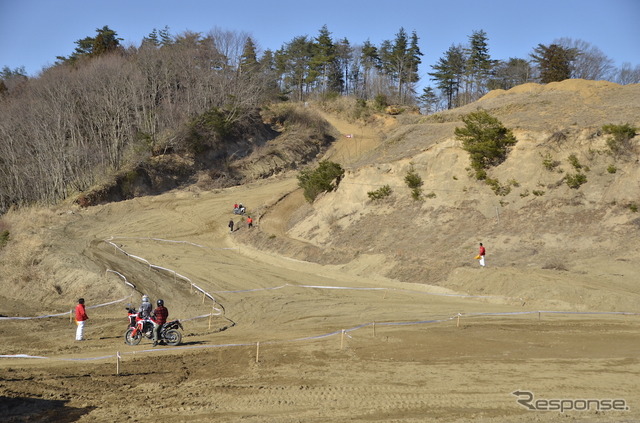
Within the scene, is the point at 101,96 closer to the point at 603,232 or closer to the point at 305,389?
the point at 603,232

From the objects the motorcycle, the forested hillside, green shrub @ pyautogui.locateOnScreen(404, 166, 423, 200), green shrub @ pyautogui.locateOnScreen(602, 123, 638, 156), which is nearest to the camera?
the motorcycle

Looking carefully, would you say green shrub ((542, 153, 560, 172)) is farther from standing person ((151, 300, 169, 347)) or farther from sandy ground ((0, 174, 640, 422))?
standing person ((151, 300, 169, 347))

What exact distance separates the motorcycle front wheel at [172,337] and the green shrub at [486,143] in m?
21.2

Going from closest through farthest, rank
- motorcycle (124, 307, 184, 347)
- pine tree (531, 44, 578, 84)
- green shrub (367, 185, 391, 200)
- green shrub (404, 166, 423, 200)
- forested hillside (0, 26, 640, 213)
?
motorcycle (124, 307, 184, 347) < green shrub (404, 166, 423, 200) < green shrub (367, 185, 391, 200) < forested hillside (0, 26, 640, 213) < pine tree (531, 44, 578, 84)

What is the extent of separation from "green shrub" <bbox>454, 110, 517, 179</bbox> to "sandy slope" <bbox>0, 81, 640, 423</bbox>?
4370 millimetres

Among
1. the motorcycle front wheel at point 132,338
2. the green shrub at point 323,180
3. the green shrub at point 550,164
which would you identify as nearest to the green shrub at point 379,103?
the green shrub at point 323,180

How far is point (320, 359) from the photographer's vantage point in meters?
13.7

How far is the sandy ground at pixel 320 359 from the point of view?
1009 centimetres

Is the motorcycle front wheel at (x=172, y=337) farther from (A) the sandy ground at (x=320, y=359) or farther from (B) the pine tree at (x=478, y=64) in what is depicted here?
(B) the pine tree at (x=478, y=64)

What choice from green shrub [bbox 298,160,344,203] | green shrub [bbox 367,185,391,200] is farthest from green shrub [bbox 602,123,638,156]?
green shrub [bbox 298,160,344,203]

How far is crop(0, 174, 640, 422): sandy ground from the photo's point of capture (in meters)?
10.1

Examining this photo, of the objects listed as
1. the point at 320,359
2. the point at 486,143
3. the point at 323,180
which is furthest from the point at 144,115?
the point at 320,359

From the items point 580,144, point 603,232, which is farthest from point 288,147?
point 603,232

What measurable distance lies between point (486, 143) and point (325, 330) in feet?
60.9
